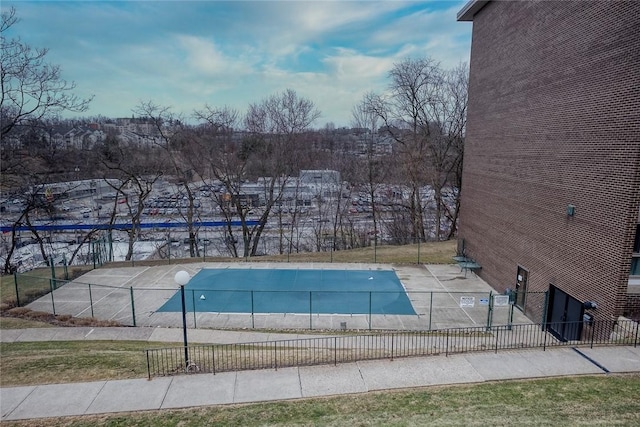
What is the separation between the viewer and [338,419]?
27.6 feet

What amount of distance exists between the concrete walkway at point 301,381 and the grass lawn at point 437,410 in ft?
1.21

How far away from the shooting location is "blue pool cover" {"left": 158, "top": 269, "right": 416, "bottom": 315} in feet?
60.8

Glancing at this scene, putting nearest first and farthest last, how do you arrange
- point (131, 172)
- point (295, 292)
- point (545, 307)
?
point (545, 307)
point (295, 292)
point (131, 172)

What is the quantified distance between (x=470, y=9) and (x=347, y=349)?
19.3m

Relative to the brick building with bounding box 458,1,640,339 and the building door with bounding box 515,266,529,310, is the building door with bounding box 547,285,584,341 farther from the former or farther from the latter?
the building door with bounding box 515,266,529,310

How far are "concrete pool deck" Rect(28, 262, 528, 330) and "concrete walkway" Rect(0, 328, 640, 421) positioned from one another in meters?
4.34

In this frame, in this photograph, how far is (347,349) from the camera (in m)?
12.8

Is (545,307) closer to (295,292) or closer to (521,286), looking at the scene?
(521,286)

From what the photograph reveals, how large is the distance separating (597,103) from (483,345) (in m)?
8.47

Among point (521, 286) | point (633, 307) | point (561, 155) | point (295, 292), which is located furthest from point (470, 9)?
point (295, 292)

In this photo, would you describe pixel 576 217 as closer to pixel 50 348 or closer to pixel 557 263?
pixel 557 263

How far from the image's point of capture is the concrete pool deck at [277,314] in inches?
656

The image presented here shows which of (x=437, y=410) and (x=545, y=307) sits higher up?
(x=437, y=410)

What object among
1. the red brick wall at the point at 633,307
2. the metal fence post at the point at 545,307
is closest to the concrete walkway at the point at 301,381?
the red brick wall at the point at 633,307
